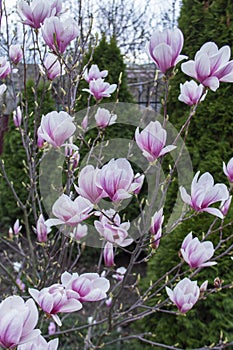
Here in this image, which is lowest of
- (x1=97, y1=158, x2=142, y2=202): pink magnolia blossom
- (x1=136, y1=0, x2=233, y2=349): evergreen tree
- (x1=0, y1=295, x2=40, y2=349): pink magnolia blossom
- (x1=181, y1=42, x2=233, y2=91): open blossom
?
(x1=136, y1=0, x2=233, y2=349): evergreen tree

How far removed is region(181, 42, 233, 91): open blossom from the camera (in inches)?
34.5

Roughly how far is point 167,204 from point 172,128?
0.49 metres

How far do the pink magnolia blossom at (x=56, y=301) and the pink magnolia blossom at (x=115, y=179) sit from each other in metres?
0.19

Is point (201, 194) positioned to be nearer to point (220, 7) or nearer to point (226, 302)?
point (226, 302)

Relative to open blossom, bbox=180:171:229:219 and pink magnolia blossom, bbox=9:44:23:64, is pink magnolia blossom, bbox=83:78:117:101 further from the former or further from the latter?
open blossom, bbox=180:171:229:219

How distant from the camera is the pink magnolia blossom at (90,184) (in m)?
0.75

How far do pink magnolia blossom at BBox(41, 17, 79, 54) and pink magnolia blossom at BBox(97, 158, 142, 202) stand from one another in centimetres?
42

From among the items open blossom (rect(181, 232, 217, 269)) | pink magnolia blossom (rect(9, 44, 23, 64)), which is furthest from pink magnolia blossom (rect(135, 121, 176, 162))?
pink magnolia blossom (rect(9, 44, 23, 64))

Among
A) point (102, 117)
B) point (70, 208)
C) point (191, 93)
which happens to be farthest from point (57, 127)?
point (102, 117)

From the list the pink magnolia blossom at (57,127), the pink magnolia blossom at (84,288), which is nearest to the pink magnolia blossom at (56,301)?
the pink magnolia blossom at (84,288)

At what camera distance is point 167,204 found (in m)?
2.54

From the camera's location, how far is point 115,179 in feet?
2.42

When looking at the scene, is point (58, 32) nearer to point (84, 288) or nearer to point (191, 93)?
point (191, 93)

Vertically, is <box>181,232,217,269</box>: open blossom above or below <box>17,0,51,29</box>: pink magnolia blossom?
below
